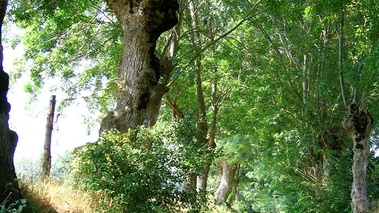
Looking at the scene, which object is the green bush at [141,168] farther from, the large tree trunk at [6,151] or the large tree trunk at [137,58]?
the large tree trunk at [137,58]

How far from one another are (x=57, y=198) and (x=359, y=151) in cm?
790

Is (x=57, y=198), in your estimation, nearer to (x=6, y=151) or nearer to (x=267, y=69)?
(x=6, y=151)

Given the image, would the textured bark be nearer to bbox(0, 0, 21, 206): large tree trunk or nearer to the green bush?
the green bush

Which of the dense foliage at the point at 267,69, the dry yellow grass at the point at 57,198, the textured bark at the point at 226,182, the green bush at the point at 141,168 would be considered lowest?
the dry yellow grass at the point at 57,198

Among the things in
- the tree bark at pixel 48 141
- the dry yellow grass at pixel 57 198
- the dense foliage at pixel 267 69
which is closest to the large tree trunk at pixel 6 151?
the dry yellow grass at pixel 57 198

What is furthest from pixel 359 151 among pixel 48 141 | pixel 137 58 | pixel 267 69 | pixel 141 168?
pixel 48 141

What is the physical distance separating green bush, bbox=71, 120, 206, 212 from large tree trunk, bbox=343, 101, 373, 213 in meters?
6.32

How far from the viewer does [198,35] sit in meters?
16.4

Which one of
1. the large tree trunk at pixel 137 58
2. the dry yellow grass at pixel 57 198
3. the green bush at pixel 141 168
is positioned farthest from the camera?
the large tree trunk at pixel 137 58

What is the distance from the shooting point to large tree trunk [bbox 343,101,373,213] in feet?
37.4

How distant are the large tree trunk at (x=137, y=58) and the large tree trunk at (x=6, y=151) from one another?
8.12 ft

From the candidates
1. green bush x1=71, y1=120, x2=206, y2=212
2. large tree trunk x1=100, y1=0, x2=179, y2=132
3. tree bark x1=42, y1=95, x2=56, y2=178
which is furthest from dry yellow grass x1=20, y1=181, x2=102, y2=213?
large tree trunk x1=100, y1=0, x2=179, y2=132

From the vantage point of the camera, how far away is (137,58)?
8.67 meters

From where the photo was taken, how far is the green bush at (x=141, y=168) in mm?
6113
